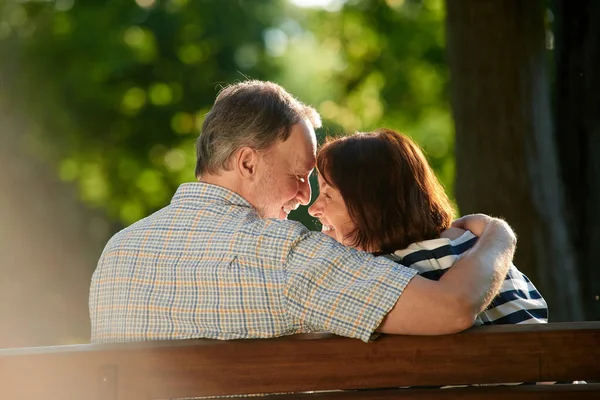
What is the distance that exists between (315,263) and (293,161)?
84cm

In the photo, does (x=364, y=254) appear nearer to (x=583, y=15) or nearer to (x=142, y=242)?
(x=142, y=242)

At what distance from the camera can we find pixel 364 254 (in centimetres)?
258

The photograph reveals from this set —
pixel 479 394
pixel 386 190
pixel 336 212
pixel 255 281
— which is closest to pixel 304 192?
pixel 336 212

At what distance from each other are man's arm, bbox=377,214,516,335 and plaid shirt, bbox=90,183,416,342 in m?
0.04

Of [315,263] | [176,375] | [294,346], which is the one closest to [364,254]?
[315,263]

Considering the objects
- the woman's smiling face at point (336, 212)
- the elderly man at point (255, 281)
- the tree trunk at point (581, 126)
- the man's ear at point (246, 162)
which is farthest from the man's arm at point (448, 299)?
the tree trunk at point (581, 126)

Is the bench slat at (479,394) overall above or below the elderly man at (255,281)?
below

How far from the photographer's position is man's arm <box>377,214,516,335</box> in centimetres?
242

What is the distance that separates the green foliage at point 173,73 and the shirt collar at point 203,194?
9.12 m

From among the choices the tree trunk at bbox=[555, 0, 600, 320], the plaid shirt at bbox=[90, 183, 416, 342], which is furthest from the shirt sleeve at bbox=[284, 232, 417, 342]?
the tree trunk at bbox=[555, 0, 600, 320]

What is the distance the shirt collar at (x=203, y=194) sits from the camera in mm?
2885

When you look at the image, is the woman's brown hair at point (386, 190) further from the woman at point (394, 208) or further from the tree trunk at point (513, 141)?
the tree trunk at point (513, 141)

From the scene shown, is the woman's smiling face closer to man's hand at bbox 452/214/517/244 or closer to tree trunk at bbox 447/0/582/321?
man's hand at bbox 452/214/517/244

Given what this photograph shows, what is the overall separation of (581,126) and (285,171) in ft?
10.5
